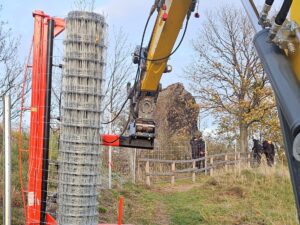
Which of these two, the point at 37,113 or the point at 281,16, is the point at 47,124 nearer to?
the point at 37,113

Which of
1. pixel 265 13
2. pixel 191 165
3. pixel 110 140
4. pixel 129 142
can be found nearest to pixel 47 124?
pixel 110 140

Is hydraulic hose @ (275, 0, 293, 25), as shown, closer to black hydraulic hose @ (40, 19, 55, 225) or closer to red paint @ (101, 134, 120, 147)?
black hydraulic hose @ (40, 19, 55, 225)

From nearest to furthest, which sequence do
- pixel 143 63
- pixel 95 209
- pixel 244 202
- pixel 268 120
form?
pixel 95 209 < pixel 143 63 < pixel 244 202 < pixel 268 120

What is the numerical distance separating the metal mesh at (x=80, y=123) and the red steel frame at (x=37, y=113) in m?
0.41

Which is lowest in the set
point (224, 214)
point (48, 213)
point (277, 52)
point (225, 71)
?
point (224, 214)

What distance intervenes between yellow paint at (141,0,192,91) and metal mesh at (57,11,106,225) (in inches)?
36.7

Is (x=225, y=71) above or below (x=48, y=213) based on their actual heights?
above

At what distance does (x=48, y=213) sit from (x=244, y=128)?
82.9ft

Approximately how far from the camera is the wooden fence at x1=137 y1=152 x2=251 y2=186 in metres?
17.8

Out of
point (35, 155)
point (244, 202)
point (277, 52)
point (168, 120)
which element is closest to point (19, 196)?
point (35, 155)

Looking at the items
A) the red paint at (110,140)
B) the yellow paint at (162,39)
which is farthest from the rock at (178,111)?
the red paint at (110,140)

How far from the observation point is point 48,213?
190 inches

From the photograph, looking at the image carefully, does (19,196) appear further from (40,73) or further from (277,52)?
(277,52)

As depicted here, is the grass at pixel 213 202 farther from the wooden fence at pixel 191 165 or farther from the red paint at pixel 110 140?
the red paint at pixel 110 140
